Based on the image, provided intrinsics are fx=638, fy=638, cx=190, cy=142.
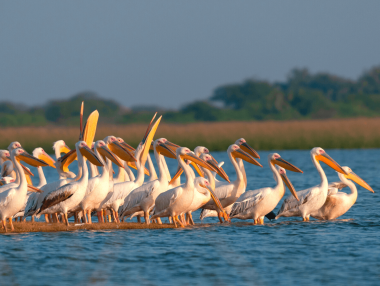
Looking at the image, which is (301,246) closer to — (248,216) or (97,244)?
(248,216)

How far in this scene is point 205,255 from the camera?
7.43m

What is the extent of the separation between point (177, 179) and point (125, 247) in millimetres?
2495

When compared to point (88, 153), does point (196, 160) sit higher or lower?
lower

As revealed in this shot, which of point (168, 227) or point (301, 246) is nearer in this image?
point (301, 246)

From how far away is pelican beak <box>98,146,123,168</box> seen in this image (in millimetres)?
9781

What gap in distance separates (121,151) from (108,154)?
1.93 feet

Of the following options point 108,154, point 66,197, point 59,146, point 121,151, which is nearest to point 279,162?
point 121,151

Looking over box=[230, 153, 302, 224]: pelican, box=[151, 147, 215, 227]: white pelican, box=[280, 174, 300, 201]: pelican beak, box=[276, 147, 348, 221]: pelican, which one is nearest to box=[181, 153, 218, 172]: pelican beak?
box=[151, 147, 215, 227]: white pelican

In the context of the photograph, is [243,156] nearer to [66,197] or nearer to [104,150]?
[104,150]

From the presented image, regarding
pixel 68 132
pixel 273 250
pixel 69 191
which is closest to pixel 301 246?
pixel 273 250

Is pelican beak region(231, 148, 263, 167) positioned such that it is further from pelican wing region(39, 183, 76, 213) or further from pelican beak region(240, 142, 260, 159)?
pelican wing region(39, 183, 76, 213)

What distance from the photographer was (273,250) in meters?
7.64

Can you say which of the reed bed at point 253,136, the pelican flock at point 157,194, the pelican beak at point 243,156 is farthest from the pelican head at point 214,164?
the reed bed at point 253,136

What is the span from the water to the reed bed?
11.5 metres
